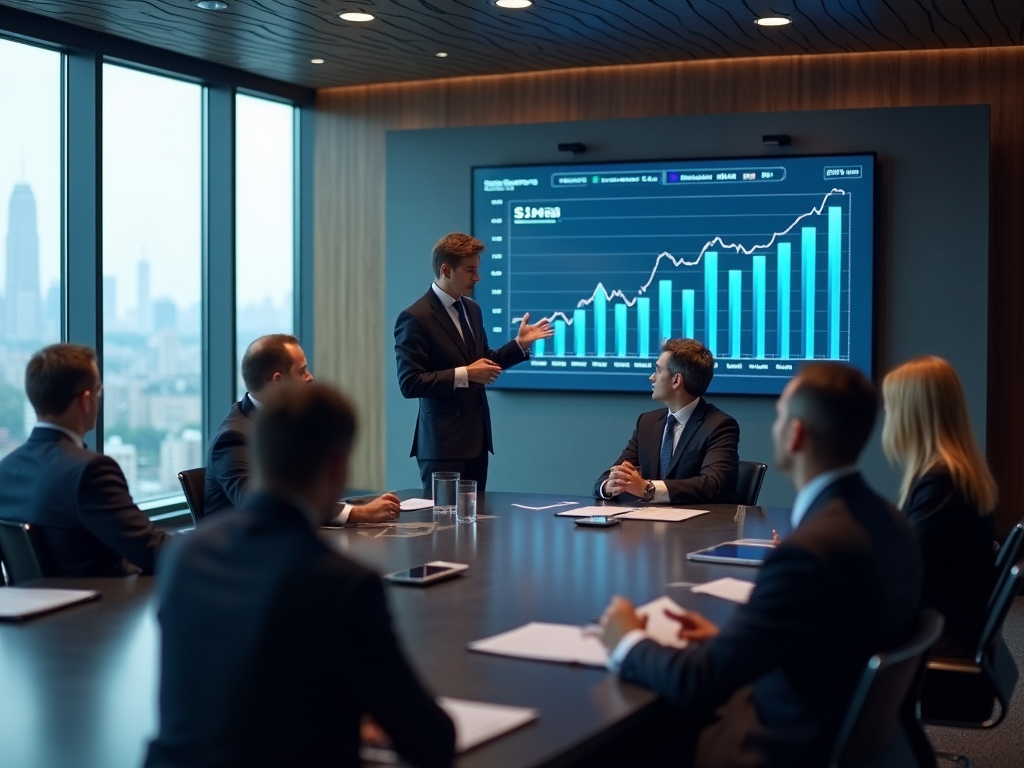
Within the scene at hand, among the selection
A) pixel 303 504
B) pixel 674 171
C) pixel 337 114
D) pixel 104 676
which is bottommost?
pixel 104 676

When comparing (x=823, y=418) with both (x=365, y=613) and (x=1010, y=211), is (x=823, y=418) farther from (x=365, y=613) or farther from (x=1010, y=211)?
(x=1010, y=211)

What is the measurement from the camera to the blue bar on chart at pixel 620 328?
7363 millimetres

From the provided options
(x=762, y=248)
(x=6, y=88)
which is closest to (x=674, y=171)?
(x=762, y=248)

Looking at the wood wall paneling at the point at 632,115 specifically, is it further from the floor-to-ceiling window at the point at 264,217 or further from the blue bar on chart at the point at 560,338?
the blue bar on chart at the point at 560,338

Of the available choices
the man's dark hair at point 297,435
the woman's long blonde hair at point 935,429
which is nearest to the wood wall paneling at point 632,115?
the woman's long blonde hair at point 935,429

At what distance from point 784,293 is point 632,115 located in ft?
5.01

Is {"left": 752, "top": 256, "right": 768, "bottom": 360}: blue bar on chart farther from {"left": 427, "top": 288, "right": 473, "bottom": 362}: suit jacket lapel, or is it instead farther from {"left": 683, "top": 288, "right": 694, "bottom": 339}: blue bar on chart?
{"left": 427, "top": 288, "right": 473, "bottom": 362}: suit jacket lapel

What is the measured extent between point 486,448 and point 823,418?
353cm

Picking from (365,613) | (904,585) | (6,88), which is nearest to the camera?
(365,613)

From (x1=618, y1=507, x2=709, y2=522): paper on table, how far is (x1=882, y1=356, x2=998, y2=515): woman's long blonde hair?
98 centimetres

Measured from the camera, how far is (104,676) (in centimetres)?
228

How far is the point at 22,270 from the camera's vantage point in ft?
21.5

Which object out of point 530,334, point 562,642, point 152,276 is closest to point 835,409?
point 562,642

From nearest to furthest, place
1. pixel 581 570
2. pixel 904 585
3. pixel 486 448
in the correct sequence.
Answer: pixel 904 585 → pixel 581 570 → pixel 486 448
